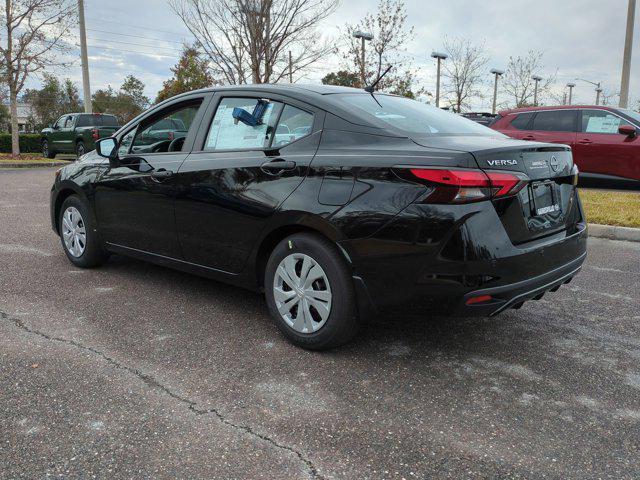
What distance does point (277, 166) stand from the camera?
135 inches

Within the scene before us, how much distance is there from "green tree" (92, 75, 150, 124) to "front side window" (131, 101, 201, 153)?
6650 cm

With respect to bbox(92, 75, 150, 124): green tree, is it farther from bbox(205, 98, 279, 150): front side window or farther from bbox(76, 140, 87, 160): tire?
bbox(205, 98, 279, 150): front side window

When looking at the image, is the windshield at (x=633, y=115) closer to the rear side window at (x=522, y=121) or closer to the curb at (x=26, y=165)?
the rear side window at (x=522, y=121)

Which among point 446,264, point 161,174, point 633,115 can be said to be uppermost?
point 633,115

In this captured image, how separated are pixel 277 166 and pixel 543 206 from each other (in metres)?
1.55

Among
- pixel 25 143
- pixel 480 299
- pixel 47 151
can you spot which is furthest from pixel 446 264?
pixel 25 143

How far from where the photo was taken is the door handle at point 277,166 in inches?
133

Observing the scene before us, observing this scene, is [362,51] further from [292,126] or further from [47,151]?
[292,126]

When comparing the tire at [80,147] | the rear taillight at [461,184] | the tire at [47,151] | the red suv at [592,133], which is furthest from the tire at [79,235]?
the tire at [47,151]

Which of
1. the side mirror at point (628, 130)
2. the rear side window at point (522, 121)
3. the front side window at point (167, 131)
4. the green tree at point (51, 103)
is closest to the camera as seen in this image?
the front side window at point (167, 131)

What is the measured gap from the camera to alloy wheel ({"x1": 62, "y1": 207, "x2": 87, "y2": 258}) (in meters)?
5.13

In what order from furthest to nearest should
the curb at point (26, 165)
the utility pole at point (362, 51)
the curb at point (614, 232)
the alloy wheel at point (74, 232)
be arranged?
the utility pole at point (362, 51) → the curb at point (26, 165) → the curb at point (614, 232) → the alloy wheel at point (74, 232)

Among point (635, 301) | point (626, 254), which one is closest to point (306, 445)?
point (635, 301)

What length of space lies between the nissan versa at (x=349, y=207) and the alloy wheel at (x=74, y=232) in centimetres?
94
